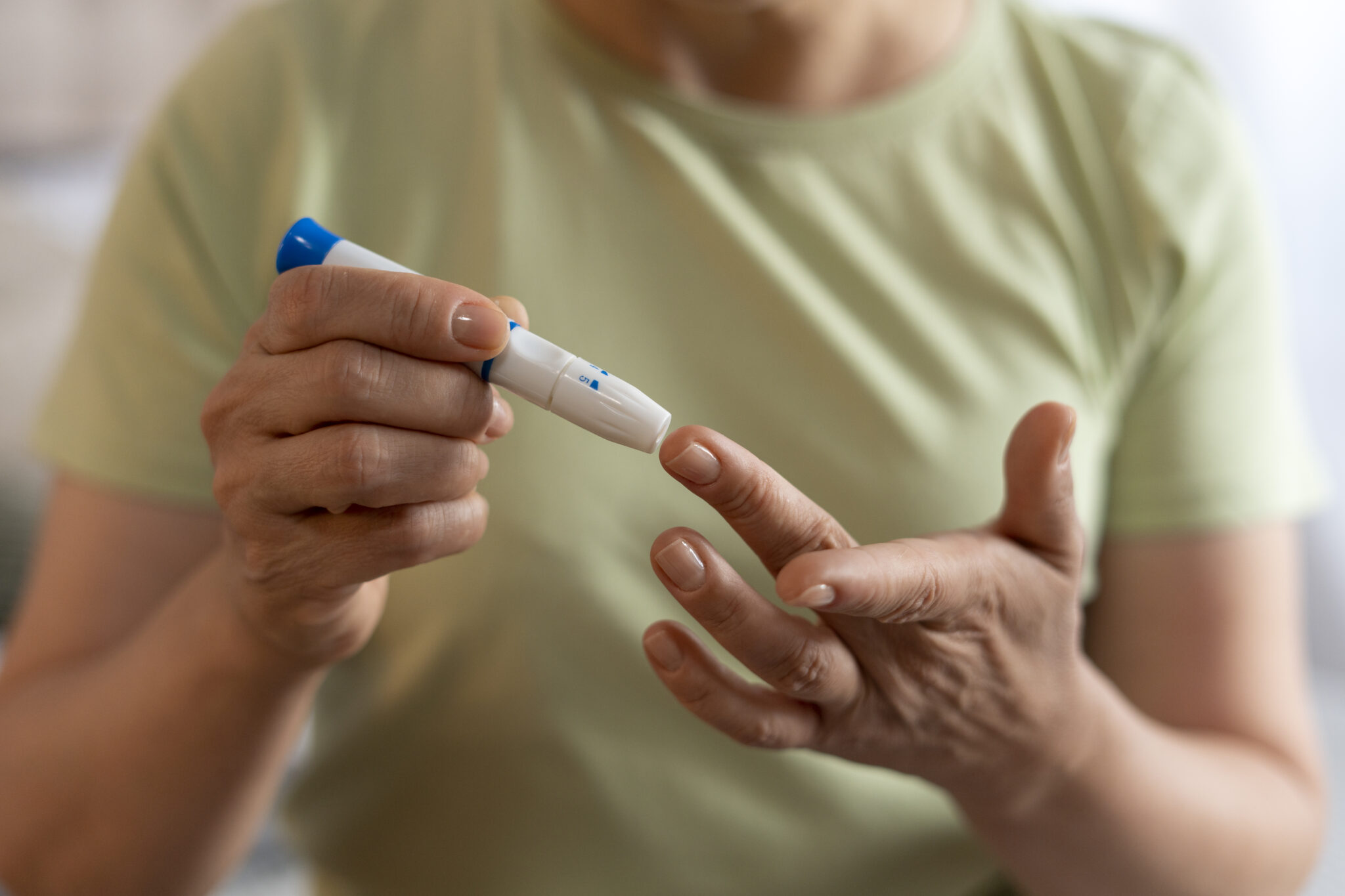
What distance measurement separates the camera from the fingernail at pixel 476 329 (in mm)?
329

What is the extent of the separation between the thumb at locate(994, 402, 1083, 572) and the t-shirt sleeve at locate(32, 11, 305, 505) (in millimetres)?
385

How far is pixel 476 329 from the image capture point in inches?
13.0

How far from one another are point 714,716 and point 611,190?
11.5 inches

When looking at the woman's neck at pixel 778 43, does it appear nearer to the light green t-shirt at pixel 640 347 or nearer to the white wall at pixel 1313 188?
the light green t-shirt at pixel 640 347

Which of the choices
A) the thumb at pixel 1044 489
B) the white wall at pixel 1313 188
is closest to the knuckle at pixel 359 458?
the thumb at pixel 1044 489

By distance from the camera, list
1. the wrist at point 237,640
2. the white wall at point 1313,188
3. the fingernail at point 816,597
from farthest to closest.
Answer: the white wall at point 1313,188 < the wrist at point 237,640 < the fingernail at point 816,597

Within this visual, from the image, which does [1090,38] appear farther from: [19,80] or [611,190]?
[19,80]

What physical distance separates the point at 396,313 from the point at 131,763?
Result: 31 centimetres

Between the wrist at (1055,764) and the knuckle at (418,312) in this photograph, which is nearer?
the knuckle at (418,312)

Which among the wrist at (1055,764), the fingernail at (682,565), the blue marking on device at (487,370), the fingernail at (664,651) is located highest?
the blue marking on device at (487,370)

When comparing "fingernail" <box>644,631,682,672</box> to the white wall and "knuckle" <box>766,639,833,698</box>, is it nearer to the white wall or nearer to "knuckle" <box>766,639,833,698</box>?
"knuckle" <box>766,639,833,698</box>

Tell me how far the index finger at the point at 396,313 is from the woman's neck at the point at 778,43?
0.30 metres

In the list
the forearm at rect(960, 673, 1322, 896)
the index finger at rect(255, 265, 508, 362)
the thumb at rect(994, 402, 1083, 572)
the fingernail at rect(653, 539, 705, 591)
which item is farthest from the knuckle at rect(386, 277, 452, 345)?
the forearm at rect(960, 673, 1322, 896)

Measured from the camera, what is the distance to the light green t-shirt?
0.53m
